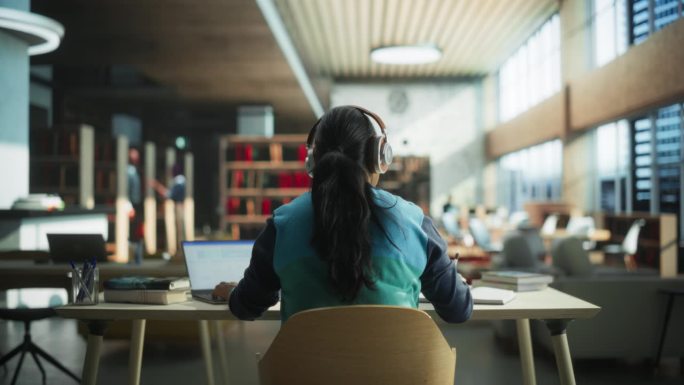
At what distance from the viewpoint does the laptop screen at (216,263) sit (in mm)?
2627

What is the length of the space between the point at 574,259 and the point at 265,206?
6699 millimetres

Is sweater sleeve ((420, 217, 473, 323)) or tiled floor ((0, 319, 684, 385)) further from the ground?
sweater sleeve ((420, 217, 473, 323))

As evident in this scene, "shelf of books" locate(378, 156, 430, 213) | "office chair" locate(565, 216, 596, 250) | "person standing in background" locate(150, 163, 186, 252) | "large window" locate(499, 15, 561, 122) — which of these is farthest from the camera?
"shelf of books" locate(378, 156, 430, 213)

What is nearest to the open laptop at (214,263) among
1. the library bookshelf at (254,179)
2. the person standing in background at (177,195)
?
the library bookshelf at (254,179)

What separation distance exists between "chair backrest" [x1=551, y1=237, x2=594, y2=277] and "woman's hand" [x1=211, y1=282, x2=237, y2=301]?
342cm

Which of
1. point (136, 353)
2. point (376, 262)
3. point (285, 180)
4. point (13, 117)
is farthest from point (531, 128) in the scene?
point (376, 262)

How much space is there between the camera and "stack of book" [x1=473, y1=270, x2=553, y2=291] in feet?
8.96

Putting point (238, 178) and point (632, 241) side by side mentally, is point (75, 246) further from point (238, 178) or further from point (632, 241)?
point (632, 241)

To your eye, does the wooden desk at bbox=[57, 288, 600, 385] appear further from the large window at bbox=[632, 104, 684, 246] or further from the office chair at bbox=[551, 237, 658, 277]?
the large window at bbox=[632, 104, 684, 246]

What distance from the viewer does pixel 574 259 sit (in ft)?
16.9

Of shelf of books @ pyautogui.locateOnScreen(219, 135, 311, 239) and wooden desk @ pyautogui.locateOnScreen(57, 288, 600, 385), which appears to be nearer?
wooden desk @ pyautogui.locateOnScreen(57, 288, 600, 385)

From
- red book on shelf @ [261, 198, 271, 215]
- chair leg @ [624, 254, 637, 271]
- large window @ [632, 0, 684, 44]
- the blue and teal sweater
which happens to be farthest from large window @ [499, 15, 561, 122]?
the blue and teal sweater

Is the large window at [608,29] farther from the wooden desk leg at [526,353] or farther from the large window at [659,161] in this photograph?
the wooden desk leg at [526,353]

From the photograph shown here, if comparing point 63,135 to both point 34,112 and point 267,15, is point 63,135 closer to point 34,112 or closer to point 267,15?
point 267,15
